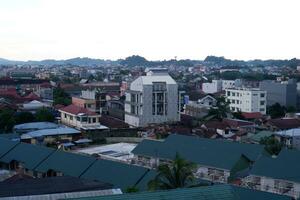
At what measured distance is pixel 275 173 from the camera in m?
14.6

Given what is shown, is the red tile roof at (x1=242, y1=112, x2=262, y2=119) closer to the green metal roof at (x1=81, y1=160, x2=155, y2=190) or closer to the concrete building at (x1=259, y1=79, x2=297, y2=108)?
the concrete building at (x1=259, y1=79, x2=297, y2=108)

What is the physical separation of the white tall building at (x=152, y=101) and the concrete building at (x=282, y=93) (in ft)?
44.0

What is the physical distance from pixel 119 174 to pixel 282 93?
29262mm

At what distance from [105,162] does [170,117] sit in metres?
16.2

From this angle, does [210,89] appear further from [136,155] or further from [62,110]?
[136,155]

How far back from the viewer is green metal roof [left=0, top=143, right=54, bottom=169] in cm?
1759

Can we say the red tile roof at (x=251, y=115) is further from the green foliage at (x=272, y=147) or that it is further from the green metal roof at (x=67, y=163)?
the green metal roof at (x=67, y=163)

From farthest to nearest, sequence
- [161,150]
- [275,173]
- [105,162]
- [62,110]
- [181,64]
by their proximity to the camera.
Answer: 1. [181,64]
2. [62,110]
3. [161,150]
4. [105,162]
5. [275,173]

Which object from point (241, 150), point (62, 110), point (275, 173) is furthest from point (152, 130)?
point (275, 173)

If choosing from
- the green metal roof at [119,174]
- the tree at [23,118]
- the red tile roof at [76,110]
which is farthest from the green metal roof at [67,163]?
the tree at [23,118]

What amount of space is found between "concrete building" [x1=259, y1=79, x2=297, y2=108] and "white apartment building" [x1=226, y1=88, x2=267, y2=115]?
145 inches

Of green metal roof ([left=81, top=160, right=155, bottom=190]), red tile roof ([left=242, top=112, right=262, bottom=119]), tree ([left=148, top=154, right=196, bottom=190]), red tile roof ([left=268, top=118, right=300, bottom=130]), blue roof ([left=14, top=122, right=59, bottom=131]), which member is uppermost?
tree ([left=148, top=154, right=196, bottom=190])

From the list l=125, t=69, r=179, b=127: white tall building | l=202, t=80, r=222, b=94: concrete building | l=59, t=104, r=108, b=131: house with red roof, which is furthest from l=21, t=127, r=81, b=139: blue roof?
l=202, t=80, r=222, b=94: concrete building

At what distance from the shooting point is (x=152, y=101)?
101ft
